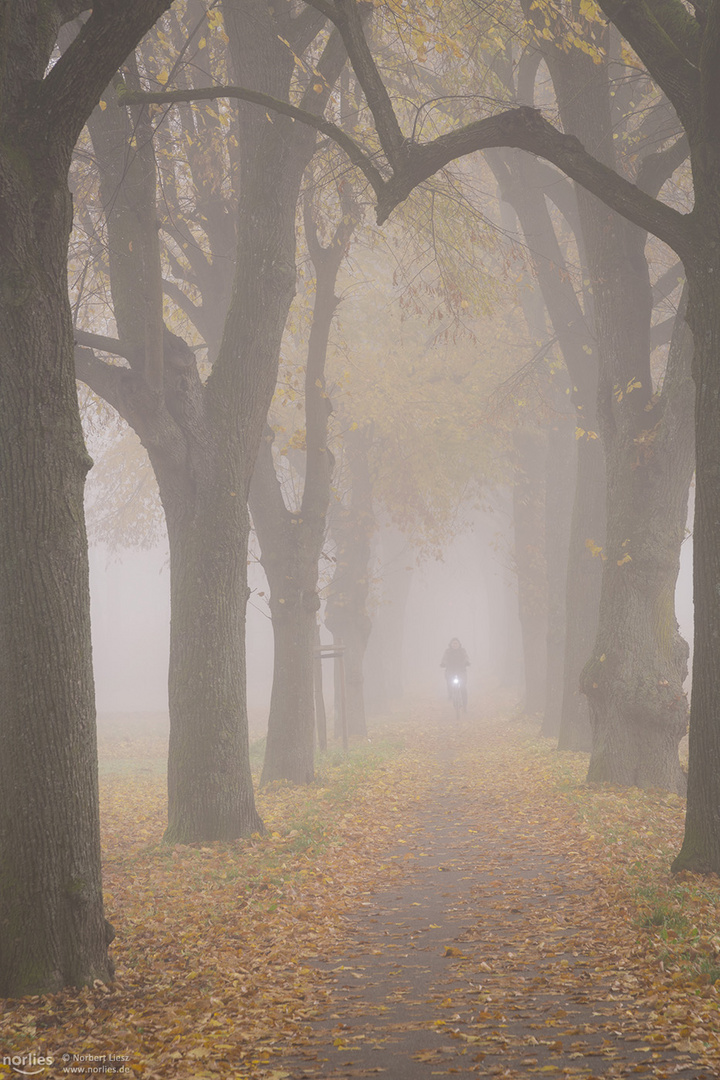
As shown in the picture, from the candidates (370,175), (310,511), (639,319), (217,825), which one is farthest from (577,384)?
(217,825)

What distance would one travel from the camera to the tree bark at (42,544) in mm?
4551

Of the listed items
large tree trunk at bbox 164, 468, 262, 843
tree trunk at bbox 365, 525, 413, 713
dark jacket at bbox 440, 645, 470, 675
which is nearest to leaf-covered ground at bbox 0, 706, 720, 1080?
large tree trunk at bbox 164, 468, 262, 843

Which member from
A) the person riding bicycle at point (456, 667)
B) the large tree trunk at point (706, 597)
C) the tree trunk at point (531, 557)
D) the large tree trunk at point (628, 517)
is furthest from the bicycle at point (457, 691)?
the large tree trunk at point (706, 597)

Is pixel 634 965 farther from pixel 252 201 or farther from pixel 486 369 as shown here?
pixel 486 369

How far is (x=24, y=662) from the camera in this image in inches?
182

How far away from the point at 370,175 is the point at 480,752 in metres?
13.2

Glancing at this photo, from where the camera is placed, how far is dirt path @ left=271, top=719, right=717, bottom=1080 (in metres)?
3.68

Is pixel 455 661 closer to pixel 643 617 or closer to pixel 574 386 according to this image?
pixel 574 386

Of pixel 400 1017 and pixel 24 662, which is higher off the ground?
pixel 24 662

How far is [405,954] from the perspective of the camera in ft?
18.0

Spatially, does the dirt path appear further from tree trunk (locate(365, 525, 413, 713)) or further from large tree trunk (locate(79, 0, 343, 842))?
tree trunk (locate(365, 525, 413, 713))

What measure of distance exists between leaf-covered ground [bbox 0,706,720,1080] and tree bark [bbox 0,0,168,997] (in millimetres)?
440

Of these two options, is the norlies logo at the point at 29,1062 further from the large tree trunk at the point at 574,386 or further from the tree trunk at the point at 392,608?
the tree trunk at the point at 392,608

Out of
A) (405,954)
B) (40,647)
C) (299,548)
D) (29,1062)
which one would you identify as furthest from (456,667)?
(29,1062)
